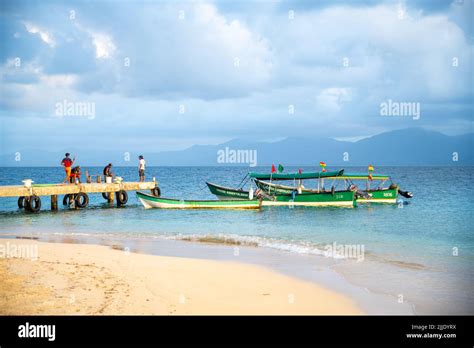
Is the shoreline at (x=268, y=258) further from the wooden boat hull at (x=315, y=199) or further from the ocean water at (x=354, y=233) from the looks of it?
the wooden boat hull at (x=315, y=199)

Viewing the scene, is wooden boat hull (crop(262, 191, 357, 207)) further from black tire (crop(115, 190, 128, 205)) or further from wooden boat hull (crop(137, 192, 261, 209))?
black tire (crop(115, 190, 128, 205))

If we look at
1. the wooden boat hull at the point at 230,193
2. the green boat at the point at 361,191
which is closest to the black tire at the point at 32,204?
the wooden boat hull at the point at 230,193

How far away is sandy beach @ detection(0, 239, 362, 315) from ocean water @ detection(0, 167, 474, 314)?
2.54 metres

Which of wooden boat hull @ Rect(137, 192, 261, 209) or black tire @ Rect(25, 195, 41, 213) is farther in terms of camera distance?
wooden boat hull @ Rect(137, 192, 261, 209)

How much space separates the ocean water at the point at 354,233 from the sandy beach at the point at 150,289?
254cm

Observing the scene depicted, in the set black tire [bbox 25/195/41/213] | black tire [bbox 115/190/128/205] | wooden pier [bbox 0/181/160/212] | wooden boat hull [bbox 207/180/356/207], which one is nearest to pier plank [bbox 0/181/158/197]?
wooden pier [bbox 0/181/160/212]

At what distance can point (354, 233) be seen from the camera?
25.7 meters

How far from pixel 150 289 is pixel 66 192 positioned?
26796 mm

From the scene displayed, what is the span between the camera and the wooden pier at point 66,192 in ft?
109

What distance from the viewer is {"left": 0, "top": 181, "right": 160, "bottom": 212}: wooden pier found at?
3319cm

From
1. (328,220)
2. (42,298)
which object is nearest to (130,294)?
(42,298)
